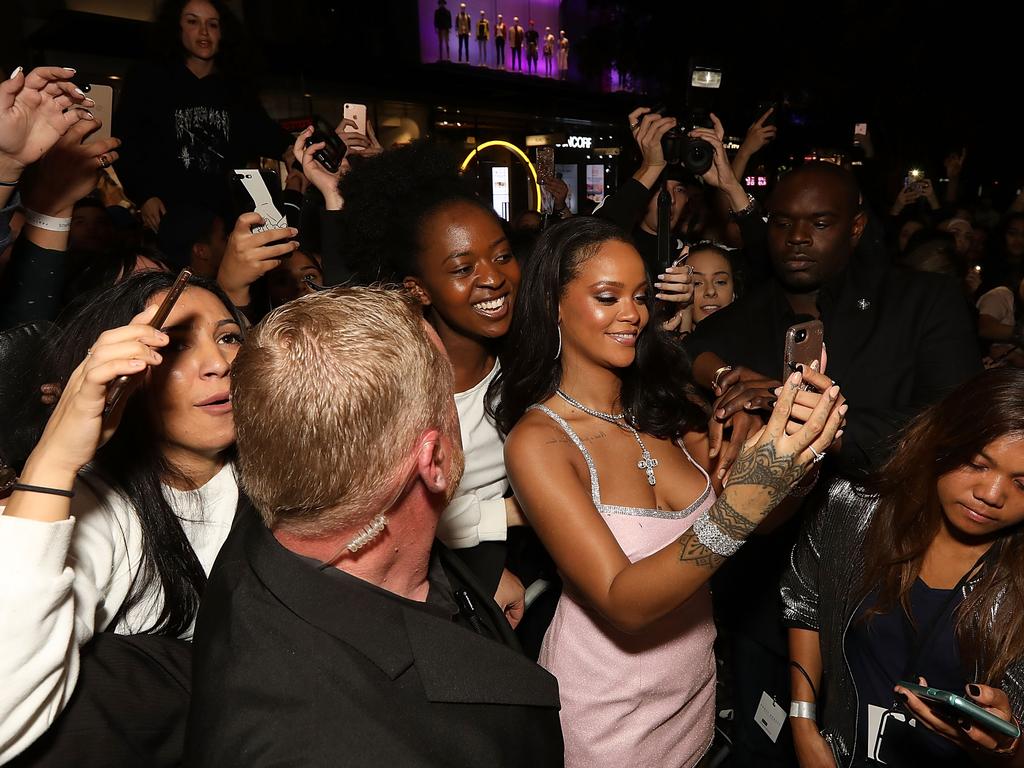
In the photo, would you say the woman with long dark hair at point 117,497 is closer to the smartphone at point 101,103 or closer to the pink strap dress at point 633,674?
the smartphone at point 101,103

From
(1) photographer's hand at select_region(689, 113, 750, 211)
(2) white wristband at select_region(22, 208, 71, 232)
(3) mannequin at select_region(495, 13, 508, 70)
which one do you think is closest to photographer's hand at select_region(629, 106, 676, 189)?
(1) photographer's hand at select_region(689, 113, 750, 211)

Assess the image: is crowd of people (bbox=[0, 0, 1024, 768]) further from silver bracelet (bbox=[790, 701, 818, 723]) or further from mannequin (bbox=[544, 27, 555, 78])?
mannequin (bbox=[544, 27, 555, 78])

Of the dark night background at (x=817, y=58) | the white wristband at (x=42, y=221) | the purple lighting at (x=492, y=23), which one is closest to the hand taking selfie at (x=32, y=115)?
the white wristband at (x=42, y=221)

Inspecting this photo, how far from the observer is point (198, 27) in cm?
405

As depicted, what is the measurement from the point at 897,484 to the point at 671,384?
0.67 metres

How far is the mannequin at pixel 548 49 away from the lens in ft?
60.1

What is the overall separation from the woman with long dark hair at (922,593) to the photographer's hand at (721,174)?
1577 millimetres

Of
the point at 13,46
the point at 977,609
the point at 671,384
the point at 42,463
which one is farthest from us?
the point at 13,46

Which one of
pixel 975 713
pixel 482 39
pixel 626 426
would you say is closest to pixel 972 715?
pixel 975 713

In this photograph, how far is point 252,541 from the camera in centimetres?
135

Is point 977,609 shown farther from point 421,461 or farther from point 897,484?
point 421,461

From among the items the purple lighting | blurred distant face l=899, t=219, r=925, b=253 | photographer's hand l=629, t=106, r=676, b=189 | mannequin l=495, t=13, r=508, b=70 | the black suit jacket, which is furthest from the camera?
mannequin l=495, t=13, r=508, b=70

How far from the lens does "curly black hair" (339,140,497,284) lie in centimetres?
258

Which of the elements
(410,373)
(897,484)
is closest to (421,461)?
(410,373)
